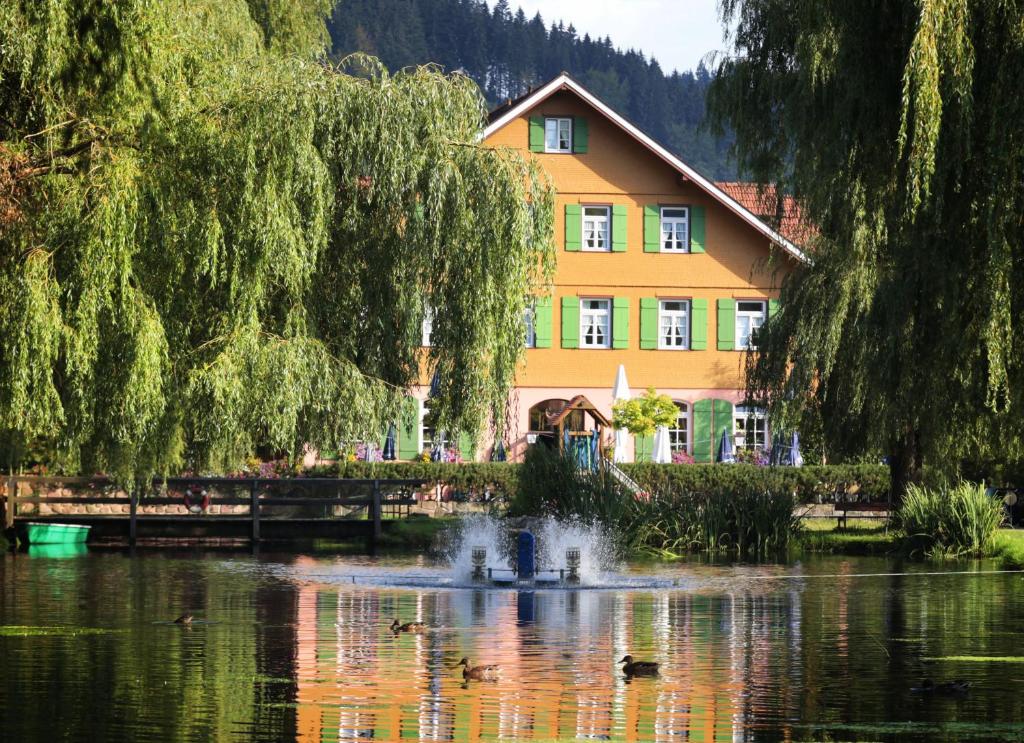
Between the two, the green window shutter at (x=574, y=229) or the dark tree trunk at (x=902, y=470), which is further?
the green window shutter at (x=574, y=229)

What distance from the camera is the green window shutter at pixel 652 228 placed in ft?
166

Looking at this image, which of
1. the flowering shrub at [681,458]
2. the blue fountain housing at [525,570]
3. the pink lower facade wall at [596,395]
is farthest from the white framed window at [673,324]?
the blue fountain housing at [525,570]

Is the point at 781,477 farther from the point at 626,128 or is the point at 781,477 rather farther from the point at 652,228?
the point at 626,128

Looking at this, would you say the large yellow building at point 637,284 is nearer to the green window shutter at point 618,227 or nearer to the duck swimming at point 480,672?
the green window shutter at point 618,227

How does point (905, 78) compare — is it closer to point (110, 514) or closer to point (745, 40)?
point (745, 40)

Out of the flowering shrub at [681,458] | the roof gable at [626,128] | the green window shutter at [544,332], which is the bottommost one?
the flowering shrub at [681,458]

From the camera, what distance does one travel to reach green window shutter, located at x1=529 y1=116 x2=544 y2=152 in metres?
50.1

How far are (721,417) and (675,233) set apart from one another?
5.24m

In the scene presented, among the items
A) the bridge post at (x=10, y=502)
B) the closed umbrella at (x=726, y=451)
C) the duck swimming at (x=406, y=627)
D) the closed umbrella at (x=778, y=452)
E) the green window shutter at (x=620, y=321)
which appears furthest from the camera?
the green window shutter at (x=620, y=321)

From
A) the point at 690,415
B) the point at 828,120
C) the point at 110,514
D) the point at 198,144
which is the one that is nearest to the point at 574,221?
the point at 690,415

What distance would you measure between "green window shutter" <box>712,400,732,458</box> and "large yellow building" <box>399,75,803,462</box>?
0.03 meters

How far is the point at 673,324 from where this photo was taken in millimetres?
51094

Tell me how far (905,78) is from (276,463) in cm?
2971

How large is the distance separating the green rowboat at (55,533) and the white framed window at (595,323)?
18.8m
